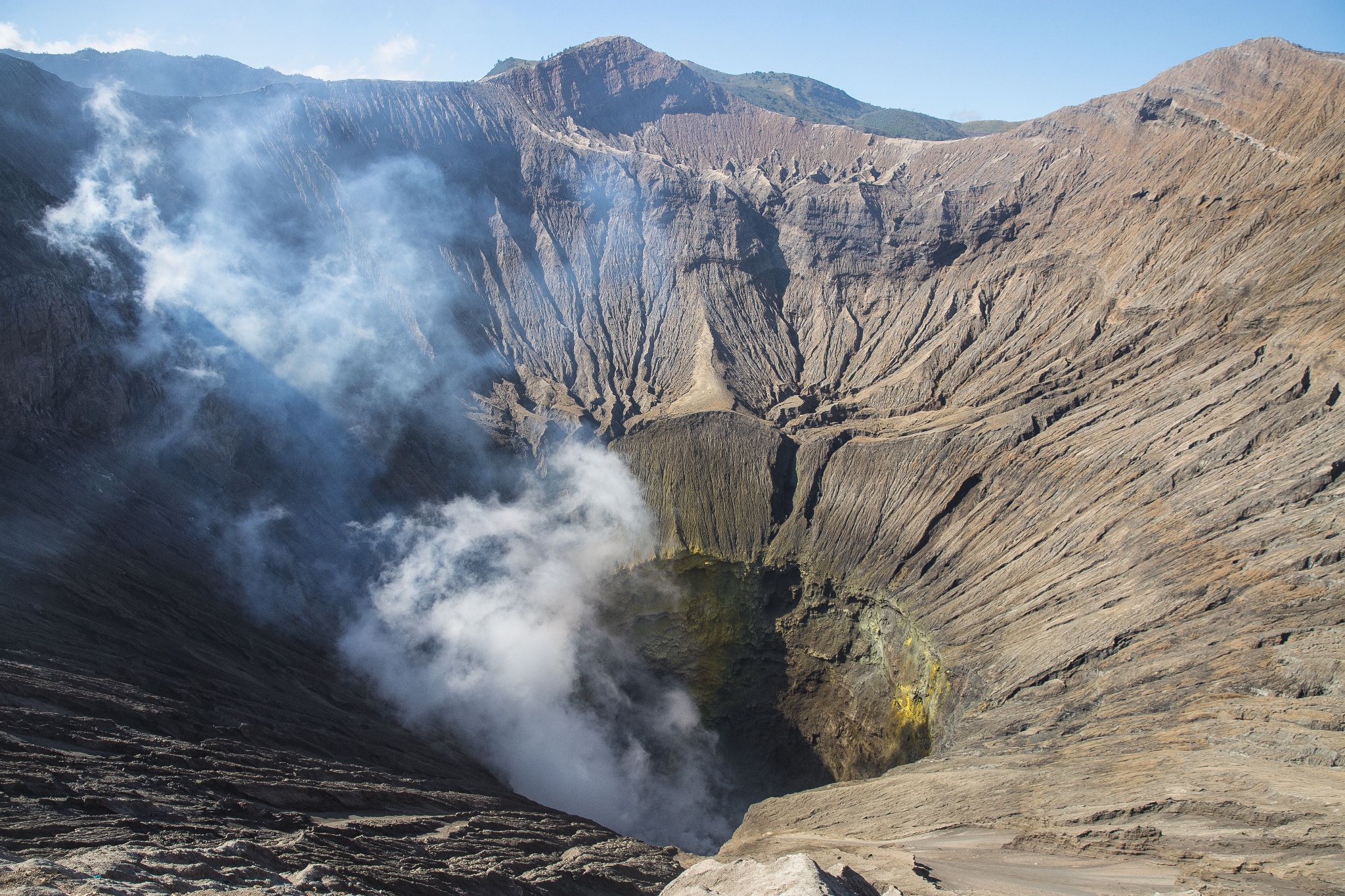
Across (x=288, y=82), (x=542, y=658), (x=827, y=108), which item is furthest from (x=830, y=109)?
(x=542, y=658)

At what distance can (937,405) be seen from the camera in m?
39.2

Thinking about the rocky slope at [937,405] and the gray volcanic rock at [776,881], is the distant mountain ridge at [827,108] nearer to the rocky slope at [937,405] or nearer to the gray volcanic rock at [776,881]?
the rocky slope at [937,405]

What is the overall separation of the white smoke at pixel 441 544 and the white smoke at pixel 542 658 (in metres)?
0.08

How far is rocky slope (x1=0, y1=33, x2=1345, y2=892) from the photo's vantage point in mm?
20547

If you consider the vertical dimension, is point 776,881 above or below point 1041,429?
below

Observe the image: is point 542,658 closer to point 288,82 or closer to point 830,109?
point 288,82

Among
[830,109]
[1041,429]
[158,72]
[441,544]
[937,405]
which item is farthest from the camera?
[830,109]

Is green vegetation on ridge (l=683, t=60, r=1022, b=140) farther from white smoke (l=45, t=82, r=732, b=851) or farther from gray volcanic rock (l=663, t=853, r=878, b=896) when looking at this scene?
gray volcanic rock (l=663, t=853, r=878, b=896)

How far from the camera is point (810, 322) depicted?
5009 centimetres

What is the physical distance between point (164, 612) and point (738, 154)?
177 feet

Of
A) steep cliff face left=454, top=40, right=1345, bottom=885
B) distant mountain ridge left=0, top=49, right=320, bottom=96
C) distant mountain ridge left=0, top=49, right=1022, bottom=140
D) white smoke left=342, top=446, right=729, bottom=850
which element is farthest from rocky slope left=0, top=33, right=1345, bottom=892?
distant mountain ridge left=0, top=49, right=320, bottom=96

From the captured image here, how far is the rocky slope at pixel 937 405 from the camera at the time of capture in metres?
20.5

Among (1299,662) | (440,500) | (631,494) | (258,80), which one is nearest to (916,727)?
(1299,662)

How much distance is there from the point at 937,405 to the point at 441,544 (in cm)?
2636
